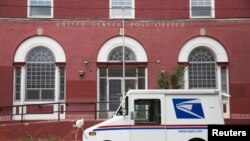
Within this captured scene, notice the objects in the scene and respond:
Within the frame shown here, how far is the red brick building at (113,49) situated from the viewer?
2570 cm

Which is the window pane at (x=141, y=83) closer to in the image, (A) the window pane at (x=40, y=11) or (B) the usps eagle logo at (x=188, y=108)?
(A) the window pane at (x=40, y=11)

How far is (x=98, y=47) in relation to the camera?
26.0 metres

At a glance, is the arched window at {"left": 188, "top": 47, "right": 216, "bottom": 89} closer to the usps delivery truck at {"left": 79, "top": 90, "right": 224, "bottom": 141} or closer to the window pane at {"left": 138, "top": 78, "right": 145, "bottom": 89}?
the window pane at {"left": 138, "top": 78, "right": 145, "bottom": 89}

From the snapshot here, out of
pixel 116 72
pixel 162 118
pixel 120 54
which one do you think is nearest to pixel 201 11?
pixel 120 54

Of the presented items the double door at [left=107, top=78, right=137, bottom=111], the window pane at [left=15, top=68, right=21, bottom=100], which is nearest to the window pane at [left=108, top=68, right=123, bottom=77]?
the double door at [left=107, top=78, right=137, bottom=111]

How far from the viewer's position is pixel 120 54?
1038 inches

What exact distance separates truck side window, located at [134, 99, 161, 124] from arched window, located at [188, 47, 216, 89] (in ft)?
36.0

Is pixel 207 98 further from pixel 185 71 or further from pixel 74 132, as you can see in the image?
pixel 185 71

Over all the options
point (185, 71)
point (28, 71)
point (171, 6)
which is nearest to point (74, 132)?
point (28, 71)

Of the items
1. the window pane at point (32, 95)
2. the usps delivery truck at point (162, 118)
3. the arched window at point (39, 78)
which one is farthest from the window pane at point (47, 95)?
the usps delivery truck at point (162, 118)

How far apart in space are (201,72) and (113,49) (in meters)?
5.39

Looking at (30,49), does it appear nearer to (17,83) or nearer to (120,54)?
(17,83)

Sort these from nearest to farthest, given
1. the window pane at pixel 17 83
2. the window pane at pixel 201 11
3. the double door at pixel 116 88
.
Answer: the window pane at pixel 17 83 → the double door at pixel 116 88 → the window pane at pixel 201 11

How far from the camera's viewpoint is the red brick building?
25.7 m
